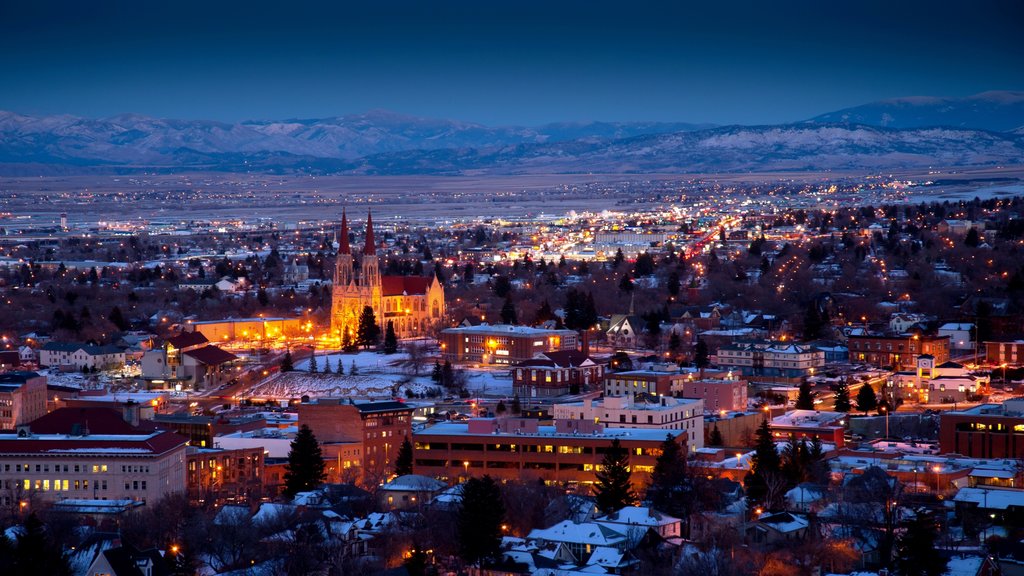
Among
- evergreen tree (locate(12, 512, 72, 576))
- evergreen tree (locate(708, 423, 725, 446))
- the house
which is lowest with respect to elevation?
evergreen tree (locate(708, 423, 725, 446))

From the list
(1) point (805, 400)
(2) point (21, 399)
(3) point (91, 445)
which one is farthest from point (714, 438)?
(2) point (21, 399)

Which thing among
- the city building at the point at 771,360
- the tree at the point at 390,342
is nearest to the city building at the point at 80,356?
the tree at the point at 390,342

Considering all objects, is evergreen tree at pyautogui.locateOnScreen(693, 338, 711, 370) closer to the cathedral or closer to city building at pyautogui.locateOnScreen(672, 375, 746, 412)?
city building at pyautogui.locateOnScreen(672, 375, 746, 412)

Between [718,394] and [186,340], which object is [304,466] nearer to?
[718,394]

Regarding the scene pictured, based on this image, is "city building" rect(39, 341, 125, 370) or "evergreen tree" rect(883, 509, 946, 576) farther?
"city building" rect(39, 341, 125, 370)

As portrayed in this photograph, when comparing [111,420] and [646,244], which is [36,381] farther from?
[646,244]

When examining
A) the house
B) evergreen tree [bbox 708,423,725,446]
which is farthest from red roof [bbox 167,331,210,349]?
the house

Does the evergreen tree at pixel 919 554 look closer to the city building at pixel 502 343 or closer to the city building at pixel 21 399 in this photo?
the city building at pixel 21 399
